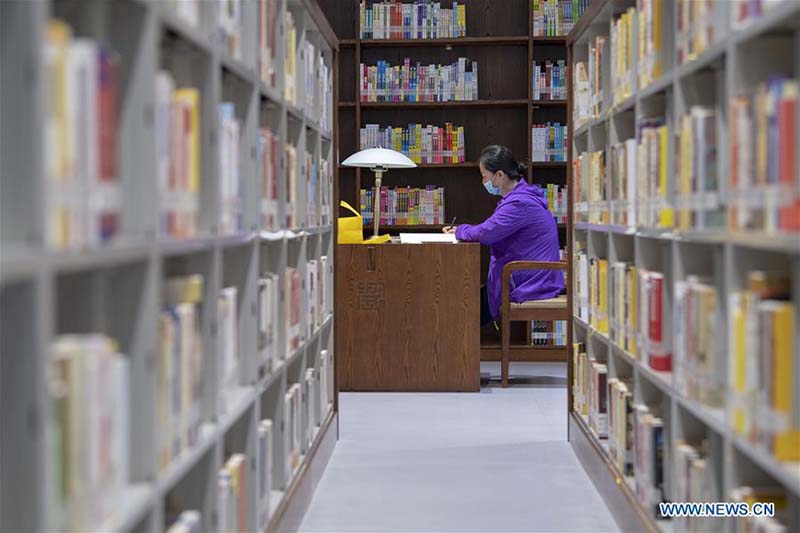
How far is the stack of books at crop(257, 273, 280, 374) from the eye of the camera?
8.36 feet

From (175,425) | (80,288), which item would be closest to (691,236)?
(175,425)

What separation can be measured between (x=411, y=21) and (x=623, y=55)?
4.20 meters

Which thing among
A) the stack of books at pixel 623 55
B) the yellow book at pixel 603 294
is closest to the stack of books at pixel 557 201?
the yellow book at pixel 603 294

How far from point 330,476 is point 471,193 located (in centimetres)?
392

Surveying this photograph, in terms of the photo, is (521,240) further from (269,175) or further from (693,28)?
(693,28)

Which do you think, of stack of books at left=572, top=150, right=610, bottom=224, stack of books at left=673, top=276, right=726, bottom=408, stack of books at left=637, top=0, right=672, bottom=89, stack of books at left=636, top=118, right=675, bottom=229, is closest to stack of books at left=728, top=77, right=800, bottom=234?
stack of books at left=673, top=276, right=726, bottom=408

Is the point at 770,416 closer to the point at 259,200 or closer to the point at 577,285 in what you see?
the point at 259,200

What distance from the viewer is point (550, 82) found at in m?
7.23

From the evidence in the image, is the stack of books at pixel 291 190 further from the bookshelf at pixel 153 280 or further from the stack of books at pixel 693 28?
the stack of books at pixel 693 28

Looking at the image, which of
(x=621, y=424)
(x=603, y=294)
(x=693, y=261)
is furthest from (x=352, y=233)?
(x=693, y=261)

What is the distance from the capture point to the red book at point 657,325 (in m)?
2.71

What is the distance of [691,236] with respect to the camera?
2336mm

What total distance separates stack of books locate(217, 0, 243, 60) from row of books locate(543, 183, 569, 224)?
5.11m

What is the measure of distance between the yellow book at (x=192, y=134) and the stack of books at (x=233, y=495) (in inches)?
24.5
